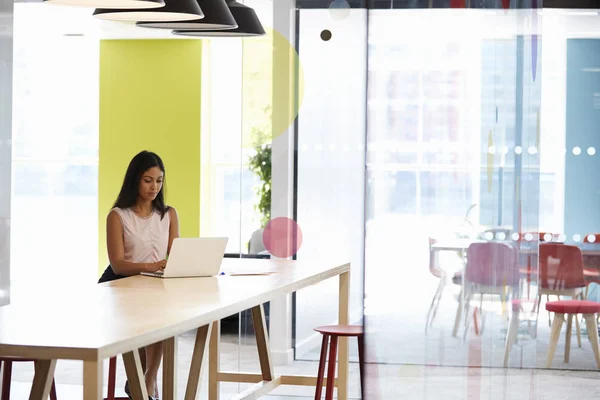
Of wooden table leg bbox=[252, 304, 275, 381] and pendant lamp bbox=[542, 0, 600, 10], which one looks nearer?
wooden table leg bbox=[252, 304, 275, 381]

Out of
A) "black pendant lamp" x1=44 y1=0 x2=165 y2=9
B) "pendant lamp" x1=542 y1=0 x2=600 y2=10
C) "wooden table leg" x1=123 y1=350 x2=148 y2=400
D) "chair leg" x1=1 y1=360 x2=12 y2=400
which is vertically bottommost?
"chair leg" x1=1 y1=360 x2=12 y2=400

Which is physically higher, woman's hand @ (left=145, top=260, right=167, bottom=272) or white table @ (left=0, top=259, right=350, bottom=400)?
woman's hand @ (left=145, top=260, right=167, bottom=272)

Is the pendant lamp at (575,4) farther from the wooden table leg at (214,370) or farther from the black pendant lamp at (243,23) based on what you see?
the wooden table leg at (214,370)

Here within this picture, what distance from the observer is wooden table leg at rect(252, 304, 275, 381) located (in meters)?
5.19

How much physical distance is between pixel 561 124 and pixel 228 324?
3.15 metres

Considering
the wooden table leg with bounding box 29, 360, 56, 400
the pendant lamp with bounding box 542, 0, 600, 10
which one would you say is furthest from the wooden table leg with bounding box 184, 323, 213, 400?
the pendant lamp with bounding box 542, 0, 600, 10

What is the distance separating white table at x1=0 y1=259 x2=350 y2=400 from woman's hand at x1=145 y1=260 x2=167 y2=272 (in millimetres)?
211

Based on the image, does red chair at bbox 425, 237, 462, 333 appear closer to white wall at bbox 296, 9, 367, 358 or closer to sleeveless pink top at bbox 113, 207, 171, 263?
sleeveless pink top at bbox 113, 207, 171, 263

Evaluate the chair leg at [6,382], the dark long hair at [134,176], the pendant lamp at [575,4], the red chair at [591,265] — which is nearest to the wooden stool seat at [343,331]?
the dark long hair at [134,176]

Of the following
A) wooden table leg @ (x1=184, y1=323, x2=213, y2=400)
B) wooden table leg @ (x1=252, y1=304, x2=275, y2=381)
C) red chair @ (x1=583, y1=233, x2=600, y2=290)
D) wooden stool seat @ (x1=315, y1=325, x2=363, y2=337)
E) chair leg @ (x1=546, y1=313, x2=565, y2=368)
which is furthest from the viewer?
red chair @ (x1=583, y1=233, x2=600, y2=290)

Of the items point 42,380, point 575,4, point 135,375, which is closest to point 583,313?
point 575,4

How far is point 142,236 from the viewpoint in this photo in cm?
475

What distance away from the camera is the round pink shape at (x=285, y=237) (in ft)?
19.4

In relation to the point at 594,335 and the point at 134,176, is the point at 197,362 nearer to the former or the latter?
the point at 134,176
